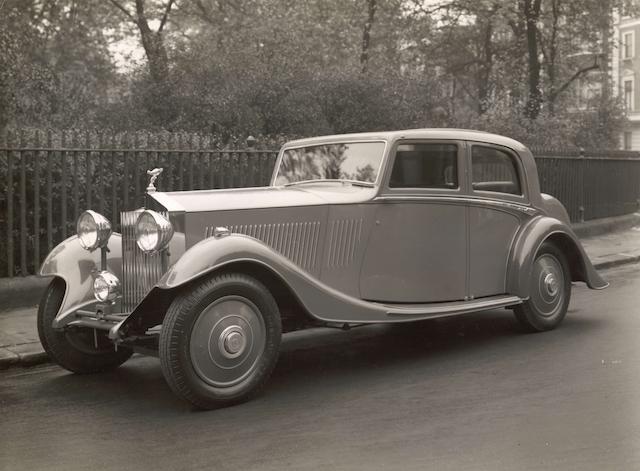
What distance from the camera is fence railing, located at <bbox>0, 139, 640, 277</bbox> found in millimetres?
8148

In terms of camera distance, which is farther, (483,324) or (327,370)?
(483,324)

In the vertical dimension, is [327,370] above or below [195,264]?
below

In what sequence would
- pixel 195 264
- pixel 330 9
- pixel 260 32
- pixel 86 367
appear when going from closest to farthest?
pixel 195 264
pixel 86 367
pixel 260 32
pixel 330 9

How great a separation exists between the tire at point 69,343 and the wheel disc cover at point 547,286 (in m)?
3.51

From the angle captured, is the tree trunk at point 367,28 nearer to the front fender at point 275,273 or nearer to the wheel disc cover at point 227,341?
the front fender at point 275,273

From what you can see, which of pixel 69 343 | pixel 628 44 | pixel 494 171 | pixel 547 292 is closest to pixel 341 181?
pixel 494 171

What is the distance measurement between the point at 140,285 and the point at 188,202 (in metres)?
0.68

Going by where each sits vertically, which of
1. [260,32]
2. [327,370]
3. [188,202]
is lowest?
[327,370]

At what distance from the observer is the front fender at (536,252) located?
6.72m

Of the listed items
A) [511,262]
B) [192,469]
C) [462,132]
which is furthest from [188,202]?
[511,262]

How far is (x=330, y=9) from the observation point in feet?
88.7

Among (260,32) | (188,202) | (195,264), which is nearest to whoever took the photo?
(195,264)

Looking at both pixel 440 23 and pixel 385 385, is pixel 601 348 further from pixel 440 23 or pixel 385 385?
pixel 440 23

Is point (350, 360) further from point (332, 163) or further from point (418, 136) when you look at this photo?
point (418, 136)
